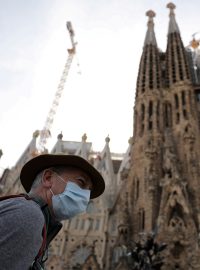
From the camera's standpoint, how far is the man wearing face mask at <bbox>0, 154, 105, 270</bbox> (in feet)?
4.45

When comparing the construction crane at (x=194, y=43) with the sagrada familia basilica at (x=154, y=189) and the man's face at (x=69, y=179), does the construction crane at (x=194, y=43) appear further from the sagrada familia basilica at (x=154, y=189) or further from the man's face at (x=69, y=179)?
the man's face at (x=69, y=179)

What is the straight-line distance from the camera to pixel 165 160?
21.2m

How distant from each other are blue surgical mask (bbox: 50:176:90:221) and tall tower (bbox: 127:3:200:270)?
16.1 m

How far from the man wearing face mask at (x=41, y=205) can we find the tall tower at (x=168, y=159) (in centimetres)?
1610

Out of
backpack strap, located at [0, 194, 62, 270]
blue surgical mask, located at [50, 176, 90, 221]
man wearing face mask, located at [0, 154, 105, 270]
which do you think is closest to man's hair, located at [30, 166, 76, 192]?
man wearing face mask, located at [0, 154, 105, 270]

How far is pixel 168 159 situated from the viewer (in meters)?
20.9

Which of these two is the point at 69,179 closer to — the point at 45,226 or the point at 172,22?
the point at 45,226

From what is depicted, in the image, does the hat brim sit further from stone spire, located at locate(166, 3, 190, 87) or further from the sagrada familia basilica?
stone spire, located at locate(166, 3, 190, 87)

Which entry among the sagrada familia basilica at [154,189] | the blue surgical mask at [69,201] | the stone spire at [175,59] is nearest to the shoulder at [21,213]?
the blue surgical mask at [69,201]

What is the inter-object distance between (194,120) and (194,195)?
21.4 ft

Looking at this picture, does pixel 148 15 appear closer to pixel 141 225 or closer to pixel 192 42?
pixel 192 42

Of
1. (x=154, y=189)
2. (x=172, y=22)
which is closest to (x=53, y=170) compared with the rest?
(x=154, y=189)

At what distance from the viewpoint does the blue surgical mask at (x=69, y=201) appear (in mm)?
2031

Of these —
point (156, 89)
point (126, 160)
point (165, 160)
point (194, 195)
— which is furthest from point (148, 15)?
point (194, 195)
